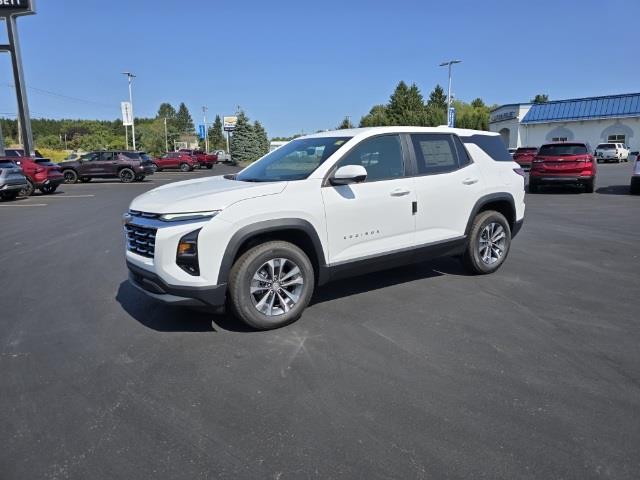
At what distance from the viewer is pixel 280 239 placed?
455 cm

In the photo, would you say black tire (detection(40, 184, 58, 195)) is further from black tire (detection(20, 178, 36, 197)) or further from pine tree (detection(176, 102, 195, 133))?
pine tree (detection(176, 102, 195, 133))

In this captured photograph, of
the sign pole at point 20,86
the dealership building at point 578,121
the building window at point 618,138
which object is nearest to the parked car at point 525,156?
the dealership building at point 578,121

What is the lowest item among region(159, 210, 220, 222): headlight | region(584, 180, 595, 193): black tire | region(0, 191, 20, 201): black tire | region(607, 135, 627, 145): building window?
region(0, 191, 20, 201): black tire

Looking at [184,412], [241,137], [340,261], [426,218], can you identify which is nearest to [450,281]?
[426,218]

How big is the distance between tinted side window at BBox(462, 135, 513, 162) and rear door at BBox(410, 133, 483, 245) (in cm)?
28

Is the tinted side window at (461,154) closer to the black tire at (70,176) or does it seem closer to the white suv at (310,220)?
the white suv at (310,220)

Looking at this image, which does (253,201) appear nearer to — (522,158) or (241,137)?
(522,158)

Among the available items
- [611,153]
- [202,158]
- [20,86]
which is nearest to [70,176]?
[20,86]

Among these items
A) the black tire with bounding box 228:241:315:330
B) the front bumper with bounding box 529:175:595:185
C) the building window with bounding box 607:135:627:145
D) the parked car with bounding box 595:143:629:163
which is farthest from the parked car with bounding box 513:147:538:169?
the building window with bounding box 607:135:627:145

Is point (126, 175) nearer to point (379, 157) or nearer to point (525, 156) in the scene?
point (525, 156)

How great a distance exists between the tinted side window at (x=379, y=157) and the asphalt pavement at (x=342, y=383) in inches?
53.2

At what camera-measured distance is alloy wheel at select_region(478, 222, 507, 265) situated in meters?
6.12

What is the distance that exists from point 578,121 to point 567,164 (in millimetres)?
46770

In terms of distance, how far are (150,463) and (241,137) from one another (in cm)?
6043
